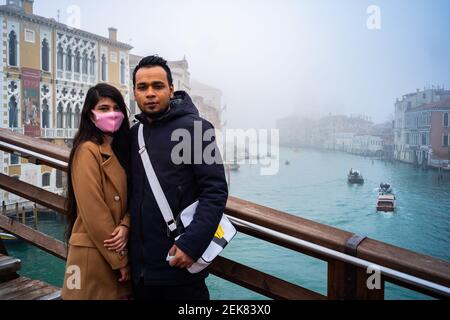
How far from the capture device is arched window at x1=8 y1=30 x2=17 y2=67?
17812 millimetres

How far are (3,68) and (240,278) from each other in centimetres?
1999

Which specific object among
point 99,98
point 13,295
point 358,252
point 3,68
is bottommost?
point 13,295

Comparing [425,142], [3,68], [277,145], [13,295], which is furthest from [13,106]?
[277,145]

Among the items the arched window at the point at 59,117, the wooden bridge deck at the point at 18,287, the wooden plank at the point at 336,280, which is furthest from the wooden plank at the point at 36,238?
the arched window at the point at 59,117

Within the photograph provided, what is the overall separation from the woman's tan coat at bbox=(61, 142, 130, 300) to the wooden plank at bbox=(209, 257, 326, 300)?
275mm

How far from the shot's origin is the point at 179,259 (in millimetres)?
945

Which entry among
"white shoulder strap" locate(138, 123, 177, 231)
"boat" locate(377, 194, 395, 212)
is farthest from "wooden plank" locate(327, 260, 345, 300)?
"boat" locate(377, 194, 395, 212)

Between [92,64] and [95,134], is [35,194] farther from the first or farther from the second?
[92,64]

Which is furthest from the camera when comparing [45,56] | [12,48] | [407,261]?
[45,56]

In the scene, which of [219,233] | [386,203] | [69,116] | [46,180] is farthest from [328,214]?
[219,233]

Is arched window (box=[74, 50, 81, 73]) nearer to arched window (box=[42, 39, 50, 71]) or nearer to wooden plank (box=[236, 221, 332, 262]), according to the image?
arched window (box=[42, 39, 50, 71])

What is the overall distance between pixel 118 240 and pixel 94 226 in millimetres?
73
